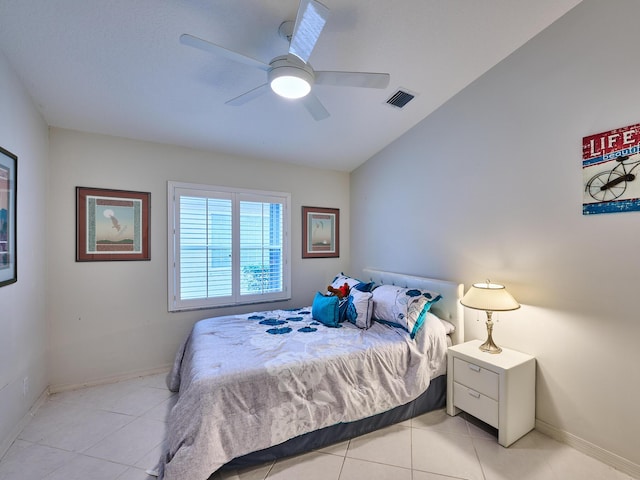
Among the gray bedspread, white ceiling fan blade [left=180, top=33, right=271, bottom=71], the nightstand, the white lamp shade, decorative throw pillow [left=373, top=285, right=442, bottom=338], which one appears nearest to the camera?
white ceiling fan blade [left=180, top=33, right=271, bottom=71]

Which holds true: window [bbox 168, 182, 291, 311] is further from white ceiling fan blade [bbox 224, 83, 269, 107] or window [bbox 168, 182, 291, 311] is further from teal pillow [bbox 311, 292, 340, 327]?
white ceiling fan blade [bbox 224, 83, 269, 107]

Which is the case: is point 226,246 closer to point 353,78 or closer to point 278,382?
point 278,382

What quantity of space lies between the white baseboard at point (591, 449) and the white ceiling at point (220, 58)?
115 inches

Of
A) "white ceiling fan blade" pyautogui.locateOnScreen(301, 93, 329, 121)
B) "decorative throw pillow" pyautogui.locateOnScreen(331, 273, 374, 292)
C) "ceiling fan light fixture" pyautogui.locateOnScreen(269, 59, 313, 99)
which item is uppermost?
"ceiling fan light fixture" pyautogui.locateOnScreen(269, 59, 313, 99)

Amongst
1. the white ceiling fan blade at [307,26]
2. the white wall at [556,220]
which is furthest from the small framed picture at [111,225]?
the white wall at [556,220]

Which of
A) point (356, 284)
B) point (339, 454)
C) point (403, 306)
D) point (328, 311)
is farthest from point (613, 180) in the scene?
point (339, 454)

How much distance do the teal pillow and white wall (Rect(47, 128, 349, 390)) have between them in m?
1.14

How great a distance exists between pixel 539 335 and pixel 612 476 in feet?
2.77

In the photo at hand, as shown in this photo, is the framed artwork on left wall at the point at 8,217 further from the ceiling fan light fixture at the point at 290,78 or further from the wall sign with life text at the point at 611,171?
the wall sign with life text at the point at 611,171

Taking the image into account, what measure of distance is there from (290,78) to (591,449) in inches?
122

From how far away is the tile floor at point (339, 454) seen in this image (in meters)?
1.75

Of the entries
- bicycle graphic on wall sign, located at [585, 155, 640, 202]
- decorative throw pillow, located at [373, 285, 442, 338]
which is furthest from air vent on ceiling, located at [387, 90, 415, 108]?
decorative throw pillow, located at [373, 285, 442, 338]

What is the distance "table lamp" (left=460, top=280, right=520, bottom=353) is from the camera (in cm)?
212

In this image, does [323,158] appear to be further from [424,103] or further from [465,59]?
[465,59]
